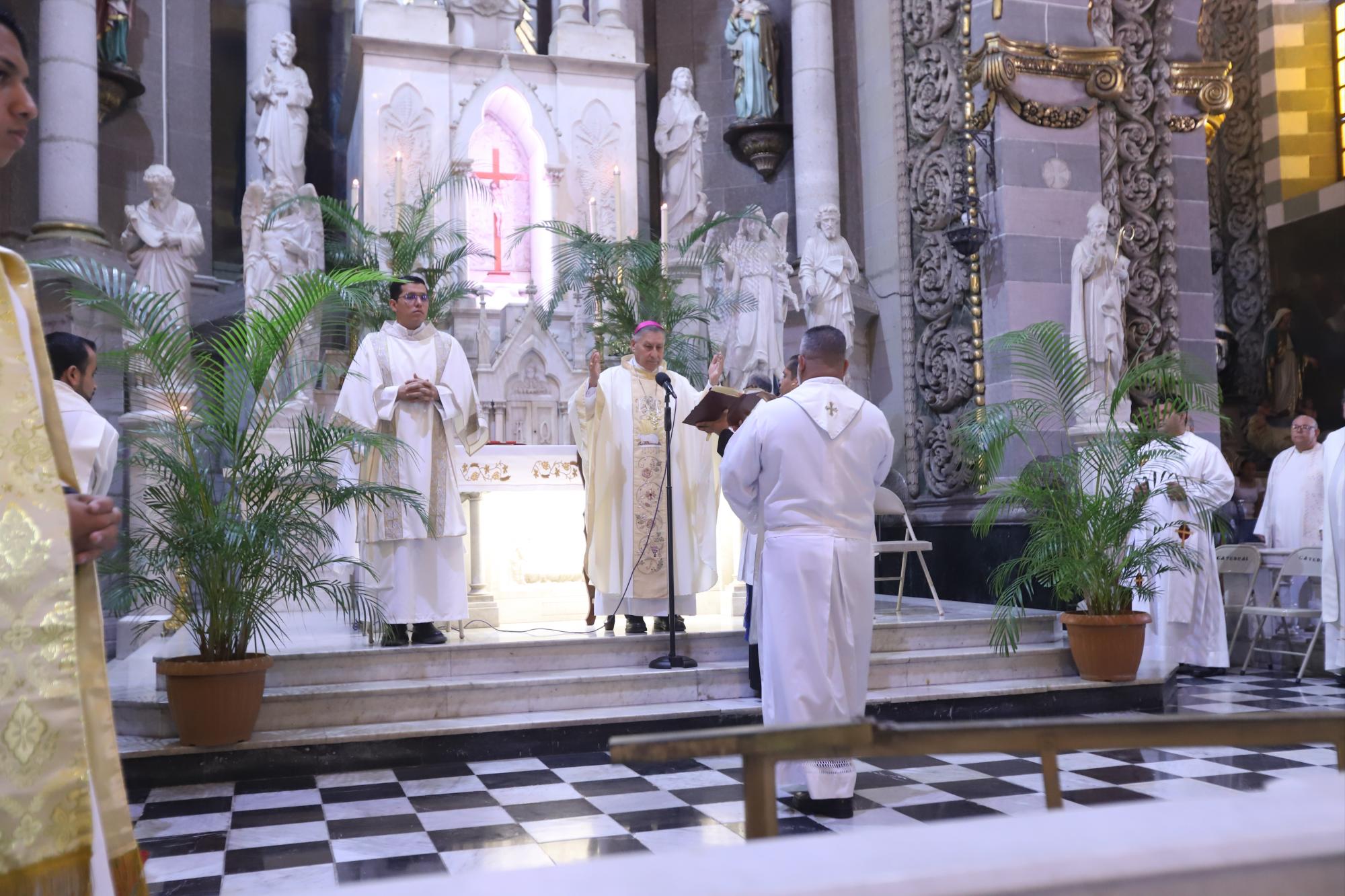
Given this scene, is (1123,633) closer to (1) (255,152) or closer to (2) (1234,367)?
(1) (255,152)

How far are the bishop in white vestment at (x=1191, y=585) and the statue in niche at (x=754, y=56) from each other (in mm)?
6717

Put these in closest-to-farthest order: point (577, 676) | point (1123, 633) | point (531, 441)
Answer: point (577, 676) → point (1123, 633) → point (531, 441)

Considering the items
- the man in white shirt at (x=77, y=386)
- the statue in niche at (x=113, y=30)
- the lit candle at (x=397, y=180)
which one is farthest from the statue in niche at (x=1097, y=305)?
the statue in niche at (x=113, y=30)

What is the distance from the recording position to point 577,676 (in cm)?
625

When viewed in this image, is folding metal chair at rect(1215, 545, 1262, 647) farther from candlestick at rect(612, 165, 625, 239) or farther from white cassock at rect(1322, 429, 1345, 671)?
candlestick at rect(612, 165, 625, 239)

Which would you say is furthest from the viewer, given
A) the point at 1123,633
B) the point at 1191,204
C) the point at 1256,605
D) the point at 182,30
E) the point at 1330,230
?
the point at 1330,230

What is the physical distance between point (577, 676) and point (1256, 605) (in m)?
5.68

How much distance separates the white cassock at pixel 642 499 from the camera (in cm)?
704

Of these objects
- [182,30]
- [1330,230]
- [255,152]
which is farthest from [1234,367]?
[182,30]

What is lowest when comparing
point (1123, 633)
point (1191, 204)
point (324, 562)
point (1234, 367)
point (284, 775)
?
point (284, 775)

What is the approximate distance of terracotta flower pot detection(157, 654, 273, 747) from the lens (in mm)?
5207

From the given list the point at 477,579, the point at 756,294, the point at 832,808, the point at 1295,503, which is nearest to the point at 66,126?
the point at 477,579

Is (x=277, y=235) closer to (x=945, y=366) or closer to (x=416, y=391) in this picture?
(x=416, y=391)

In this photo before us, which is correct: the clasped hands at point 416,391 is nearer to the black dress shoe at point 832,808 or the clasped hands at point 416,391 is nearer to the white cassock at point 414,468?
the white cassock at point 414,468
